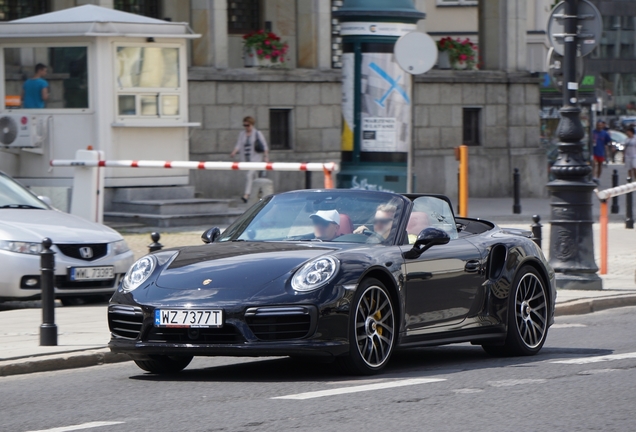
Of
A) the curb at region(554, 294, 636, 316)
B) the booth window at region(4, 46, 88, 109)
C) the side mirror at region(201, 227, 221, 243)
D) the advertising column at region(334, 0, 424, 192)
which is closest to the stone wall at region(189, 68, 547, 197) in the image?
the booth window at region(4, 46, 88, 109)

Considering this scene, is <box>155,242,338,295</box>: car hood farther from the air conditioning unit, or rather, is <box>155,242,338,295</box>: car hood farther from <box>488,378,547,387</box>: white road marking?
the air conditioning unit

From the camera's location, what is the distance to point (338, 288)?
8602mm

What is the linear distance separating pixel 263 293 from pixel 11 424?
184cm

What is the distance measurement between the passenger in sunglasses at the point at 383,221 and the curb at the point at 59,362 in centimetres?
217

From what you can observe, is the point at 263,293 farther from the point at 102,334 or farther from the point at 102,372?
the point at 102,334

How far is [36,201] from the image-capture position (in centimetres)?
1468

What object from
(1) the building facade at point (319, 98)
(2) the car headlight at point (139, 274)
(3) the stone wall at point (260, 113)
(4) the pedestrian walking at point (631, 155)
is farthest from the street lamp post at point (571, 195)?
(4) the pedestrian walking at point (631, 155)

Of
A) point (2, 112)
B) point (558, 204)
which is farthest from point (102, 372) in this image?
point (2, 112)

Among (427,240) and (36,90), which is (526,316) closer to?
(427,240)

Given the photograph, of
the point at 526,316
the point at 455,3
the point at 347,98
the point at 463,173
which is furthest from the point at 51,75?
the point at 455,3

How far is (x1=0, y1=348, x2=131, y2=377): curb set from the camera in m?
9.64

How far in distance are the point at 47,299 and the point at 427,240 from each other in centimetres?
317

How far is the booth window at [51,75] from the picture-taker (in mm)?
21750

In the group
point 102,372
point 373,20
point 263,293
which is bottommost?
point 102,372
